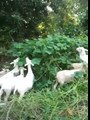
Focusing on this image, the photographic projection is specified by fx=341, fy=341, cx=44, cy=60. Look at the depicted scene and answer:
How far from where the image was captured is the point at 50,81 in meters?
1.97

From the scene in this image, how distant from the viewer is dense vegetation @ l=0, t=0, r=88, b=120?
164 cm

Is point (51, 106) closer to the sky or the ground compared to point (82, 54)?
closer to the ground

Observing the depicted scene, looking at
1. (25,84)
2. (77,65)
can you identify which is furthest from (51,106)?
(77,65)

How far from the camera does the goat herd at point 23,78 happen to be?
1850 mm

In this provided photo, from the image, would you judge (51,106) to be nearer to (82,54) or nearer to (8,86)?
(8,86)

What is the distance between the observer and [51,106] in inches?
65.3

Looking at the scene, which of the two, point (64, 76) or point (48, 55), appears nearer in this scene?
point (64, 76)

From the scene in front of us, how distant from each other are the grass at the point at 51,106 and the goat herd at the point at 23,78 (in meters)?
0.07

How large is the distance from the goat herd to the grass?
0.24 feet

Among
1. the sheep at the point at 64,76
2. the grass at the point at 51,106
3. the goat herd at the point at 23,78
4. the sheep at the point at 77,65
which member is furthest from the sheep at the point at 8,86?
the sheep at the point at 77,65

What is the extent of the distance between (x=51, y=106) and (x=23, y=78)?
1.05 ft

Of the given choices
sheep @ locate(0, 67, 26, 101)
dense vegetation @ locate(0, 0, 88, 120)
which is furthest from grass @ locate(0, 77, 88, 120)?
sheep @ locate(0, 67, 26, 101)

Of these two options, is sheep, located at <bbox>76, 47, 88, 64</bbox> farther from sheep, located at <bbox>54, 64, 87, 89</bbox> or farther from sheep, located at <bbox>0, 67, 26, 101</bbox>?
sheep, located at <bbox>0, 67, 26, 101</bbox>

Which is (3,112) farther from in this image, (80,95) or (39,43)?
(39,43)
